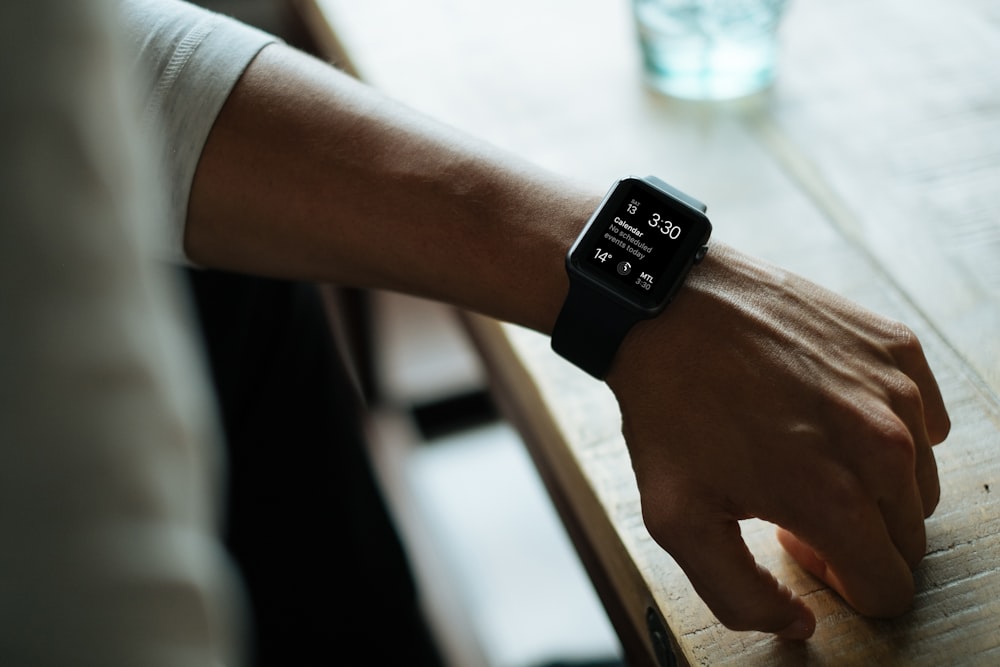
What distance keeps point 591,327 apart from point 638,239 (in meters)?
0.06

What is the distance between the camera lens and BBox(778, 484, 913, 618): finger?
443 millimetres

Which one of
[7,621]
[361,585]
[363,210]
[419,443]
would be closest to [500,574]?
[419,443]

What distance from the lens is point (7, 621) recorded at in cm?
26

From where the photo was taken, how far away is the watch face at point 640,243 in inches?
20.1

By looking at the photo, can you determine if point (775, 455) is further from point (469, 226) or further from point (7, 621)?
point (7, 621)

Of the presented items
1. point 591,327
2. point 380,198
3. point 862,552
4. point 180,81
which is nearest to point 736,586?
point 862,552

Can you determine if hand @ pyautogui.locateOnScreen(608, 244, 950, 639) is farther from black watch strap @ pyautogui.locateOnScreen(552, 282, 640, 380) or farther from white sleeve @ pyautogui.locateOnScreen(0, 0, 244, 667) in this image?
white sleeve @ pyautogui.locateOnScreen(0, 0, 244, 667)

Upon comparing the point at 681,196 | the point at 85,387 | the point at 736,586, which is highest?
the point at 85,387

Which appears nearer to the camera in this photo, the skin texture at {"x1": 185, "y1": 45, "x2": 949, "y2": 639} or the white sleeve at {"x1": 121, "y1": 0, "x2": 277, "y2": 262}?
the skin texture at {"x1": 185, "y1": 45, "x2": 949, "y2": 639}

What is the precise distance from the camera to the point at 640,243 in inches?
20.6

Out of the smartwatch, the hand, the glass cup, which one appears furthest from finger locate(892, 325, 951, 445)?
the glass cup

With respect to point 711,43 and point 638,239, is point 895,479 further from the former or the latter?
point 711,43

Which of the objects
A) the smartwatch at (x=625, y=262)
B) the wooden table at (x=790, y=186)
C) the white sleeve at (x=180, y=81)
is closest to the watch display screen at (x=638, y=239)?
the smartwatch at (x=625, y=262)

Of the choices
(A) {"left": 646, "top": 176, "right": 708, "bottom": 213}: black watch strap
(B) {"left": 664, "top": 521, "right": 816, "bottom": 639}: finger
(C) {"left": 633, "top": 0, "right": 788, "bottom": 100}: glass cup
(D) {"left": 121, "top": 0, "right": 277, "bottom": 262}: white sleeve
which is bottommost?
(B) {"left": 664, "top": 521, "right": 816, "bottom": 639}: finger
